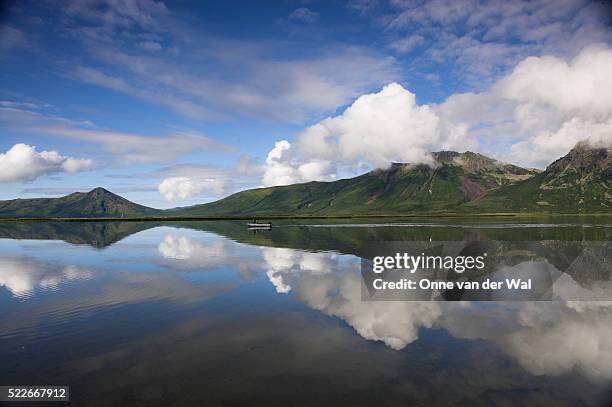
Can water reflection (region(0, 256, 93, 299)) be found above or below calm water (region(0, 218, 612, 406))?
above

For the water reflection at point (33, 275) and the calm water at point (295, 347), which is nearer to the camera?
the calm water at point (295, 347)

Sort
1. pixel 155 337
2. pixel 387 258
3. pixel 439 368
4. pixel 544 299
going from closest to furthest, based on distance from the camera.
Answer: pixel 439 368, pixel 155 337, pixel 544 299, pixel 387 258

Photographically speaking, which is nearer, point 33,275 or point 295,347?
point 295,347

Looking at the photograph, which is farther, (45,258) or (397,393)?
(45,258)

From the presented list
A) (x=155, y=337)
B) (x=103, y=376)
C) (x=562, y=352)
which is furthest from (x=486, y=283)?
(x=103, y=376)

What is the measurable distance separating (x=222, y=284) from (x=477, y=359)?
28836 mm

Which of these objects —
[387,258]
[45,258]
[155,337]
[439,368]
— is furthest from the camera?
[45,258]

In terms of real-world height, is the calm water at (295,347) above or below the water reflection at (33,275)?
below

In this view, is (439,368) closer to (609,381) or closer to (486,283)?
(609,381)

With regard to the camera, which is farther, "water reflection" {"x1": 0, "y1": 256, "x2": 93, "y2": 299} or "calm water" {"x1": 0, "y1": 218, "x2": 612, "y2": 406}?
"water reflection" {"x1": 0, "y1": 256, "x2": 93, "y2": 299}

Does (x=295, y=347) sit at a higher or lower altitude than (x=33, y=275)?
lower

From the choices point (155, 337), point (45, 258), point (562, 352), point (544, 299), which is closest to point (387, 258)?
point (544, 299)

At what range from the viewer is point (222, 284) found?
42031 millimetres

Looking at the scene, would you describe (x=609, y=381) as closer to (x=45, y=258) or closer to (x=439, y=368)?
(x=439, y=368)
